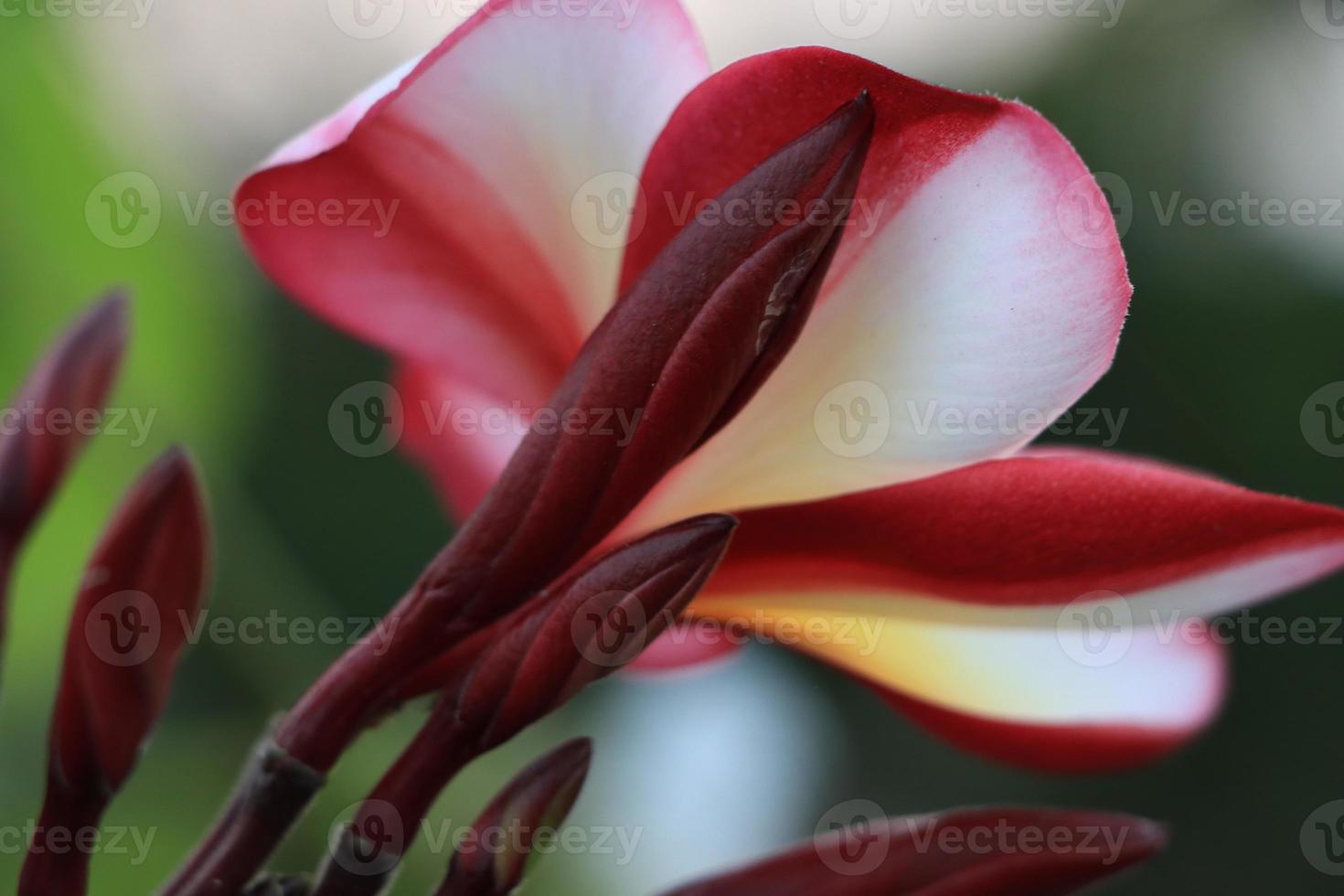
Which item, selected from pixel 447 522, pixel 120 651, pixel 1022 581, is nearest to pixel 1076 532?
pixel 1022 581

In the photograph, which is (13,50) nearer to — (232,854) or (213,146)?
(213,146)

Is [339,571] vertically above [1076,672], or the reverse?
[1076,672]

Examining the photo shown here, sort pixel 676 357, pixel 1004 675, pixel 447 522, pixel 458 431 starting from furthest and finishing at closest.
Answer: pixel 447 522, pixel 458 431, pixel 1004 675, pixel 676 357

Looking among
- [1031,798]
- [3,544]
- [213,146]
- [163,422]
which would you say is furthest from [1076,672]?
[1031,798]


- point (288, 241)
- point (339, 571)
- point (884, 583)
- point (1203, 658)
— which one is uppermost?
point (288, 241)

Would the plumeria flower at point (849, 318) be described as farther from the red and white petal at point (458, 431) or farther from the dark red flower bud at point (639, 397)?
the red and white petal at point (458, 431)

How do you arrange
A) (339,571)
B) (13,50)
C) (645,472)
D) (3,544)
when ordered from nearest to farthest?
(645,472), (3,544), (13,50), (339,571)

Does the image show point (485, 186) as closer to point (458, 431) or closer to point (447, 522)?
point (458, 431)
